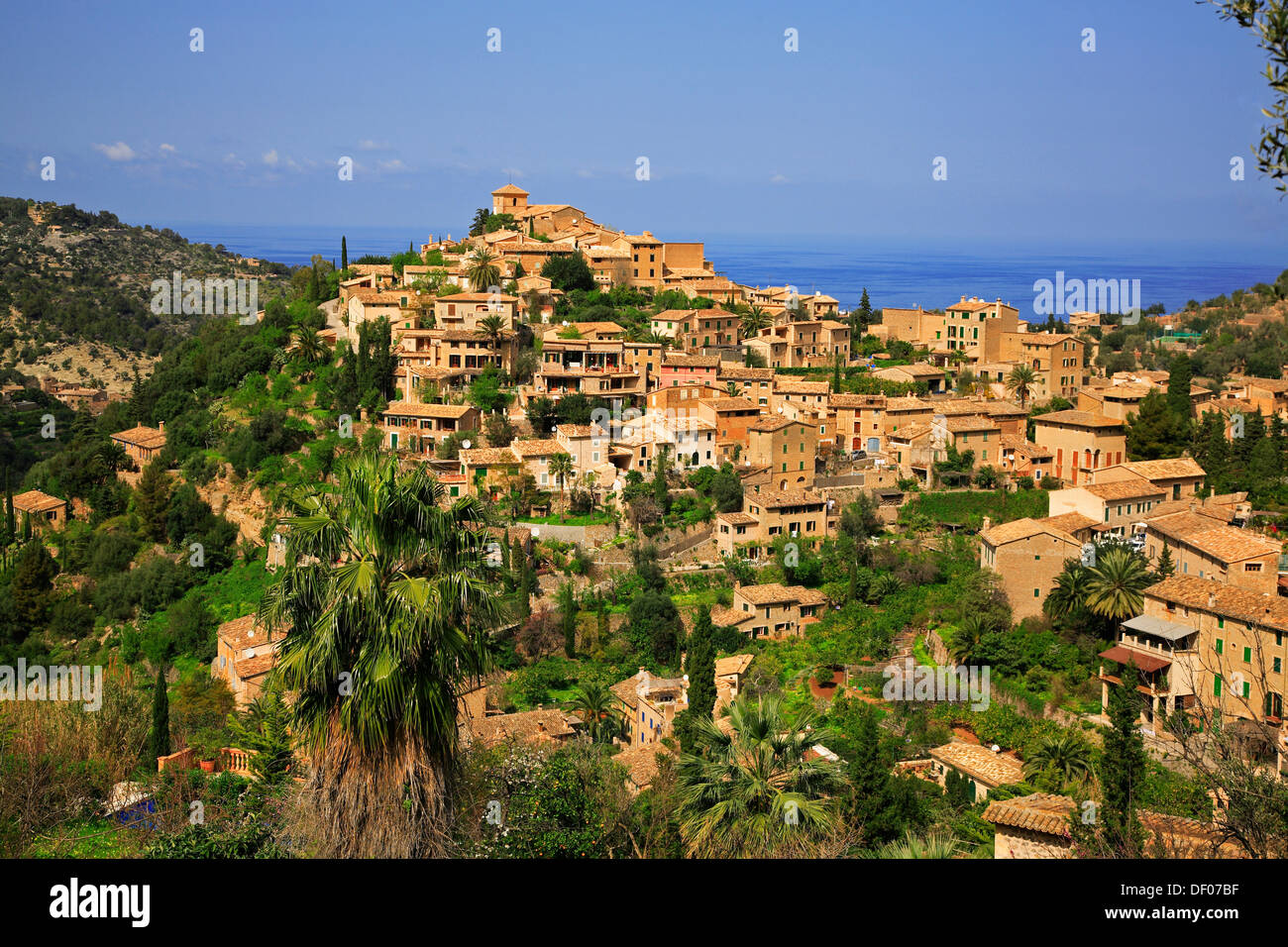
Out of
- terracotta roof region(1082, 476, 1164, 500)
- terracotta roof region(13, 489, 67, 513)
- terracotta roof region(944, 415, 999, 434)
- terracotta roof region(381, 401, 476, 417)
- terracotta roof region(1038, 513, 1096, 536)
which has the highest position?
terracotta roof region(381, 401, 476, 417)

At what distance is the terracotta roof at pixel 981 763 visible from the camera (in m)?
19.9

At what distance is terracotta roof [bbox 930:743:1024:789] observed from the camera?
1994 cm

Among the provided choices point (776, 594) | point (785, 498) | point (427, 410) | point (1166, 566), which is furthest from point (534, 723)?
point (427, 410)

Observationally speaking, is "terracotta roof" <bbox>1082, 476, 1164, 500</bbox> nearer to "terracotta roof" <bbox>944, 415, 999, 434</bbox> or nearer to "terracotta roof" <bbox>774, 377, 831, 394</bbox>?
"terracotta roof" <bbox>944, 415, 999, 434</bbox>

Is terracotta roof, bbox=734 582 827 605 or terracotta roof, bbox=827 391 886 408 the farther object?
terracotta roof, bbox=827 391 886 408

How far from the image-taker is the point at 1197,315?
67.5 meters

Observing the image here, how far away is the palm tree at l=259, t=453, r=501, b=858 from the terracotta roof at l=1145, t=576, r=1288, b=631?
17677 mm

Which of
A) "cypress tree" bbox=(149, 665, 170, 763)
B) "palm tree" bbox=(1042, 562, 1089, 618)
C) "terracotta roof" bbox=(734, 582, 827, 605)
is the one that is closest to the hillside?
"terracotta roof" bbox=(734, 582, 827, 605)

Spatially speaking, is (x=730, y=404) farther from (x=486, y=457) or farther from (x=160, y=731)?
(x=160, y=731)

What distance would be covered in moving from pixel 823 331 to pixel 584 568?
1848 cm

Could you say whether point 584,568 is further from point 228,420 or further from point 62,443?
point 62,443

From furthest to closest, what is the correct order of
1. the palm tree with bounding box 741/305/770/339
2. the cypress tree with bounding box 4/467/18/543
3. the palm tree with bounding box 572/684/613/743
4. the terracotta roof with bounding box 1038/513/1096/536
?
the palm tree with bounding box 741/305/770/339, the cypress tree with bounding box 4/467/18/543, the terracotta roof with bounding box 1038/513/1096/536, the palm tree with bounding box 572/684/613/743
